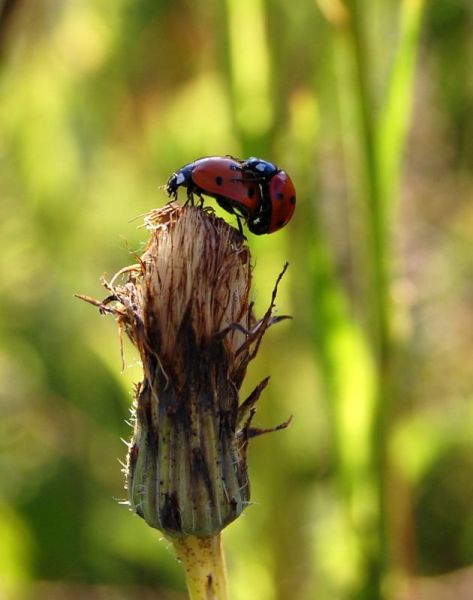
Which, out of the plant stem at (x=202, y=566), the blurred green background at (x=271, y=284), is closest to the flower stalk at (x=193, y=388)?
the plant stem at (x=202, y=566)

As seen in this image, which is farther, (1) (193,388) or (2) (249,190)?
(2) (249,190)

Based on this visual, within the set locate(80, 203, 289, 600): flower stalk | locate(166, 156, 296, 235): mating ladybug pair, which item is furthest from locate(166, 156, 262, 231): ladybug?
locate(80, 203, 289, 600): flower stalk

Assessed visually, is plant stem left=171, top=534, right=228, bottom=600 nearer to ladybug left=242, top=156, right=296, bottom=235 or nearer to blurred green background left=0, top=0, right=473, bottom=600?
ladybug left=242, top=156, right=296, bottom=235

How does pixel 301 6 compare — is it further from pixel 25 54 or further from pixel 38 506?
pixel 38 506

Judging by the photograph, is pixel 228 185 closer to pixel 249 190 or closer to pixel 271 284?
pixel 249 190

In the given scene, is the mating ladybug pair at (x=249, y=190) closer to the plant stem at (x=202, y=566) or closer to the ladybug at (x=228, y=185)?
the ladybug at (x=228, y=185)

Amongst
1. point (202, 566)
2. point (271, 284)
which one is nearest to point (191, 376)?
point (202, 566)

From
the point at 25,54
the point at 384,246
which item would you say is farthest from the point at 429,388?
the point at 25,54

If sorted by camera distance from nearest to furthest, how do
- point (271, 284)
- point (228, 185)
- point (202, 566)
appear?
1. point (202, 566)
2. point (228, 185)
3. point (271, 284)

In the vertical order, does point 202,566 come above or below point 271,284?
below
